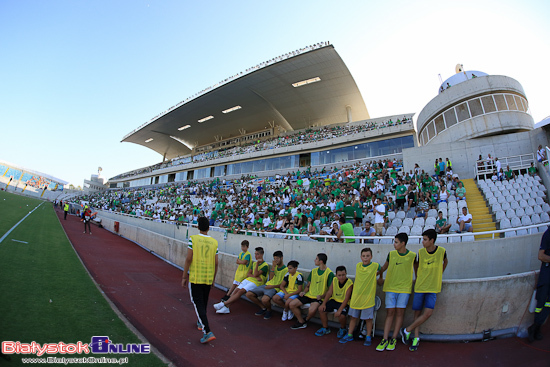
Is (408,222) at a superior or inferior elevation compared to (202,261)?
superior

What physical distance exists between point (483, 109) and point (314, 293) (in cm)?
1525

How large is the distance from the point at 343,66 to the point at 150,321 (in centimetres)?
3180

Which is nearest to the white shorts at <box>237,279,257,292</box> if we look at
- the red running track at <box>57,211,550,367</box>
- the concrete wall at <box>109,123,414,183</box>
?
the red running track at <box>57,211,550,367</box>

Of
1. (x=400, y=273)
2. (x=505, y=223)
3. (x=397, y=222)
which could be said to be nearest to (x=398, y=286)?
(x=400, y=273)

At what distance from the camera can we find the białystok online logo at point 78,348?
10.5 feet

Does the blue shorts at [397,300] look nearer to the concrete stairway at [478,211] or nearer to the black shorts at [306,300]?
the black shorts at [306,300]

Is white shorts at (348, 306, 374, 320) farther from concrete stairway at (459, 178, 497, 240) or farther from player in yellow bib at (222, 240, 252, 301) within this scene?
concrete stairway at (459, 178, 497, 240)

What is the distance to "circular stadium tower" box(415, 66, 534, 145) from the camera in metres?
14.6

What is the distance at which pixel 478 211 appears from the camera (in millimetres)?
9383

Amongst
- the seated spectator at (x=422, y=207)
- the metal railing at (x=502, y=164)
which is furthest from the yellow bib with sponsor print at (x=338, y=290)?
the metal railing at (x=502, y=164)

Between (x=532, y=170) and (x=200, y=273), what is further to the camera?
(x=532, y=170)

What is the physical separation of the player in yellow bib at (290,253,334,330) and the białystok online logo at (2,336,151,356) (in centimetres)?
258

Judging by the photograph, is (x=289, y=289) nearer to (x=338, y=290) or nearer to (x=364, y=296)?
(x=338, y=290)

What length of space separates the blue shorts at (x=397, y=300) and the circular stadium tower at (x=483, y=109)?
45.8ft
